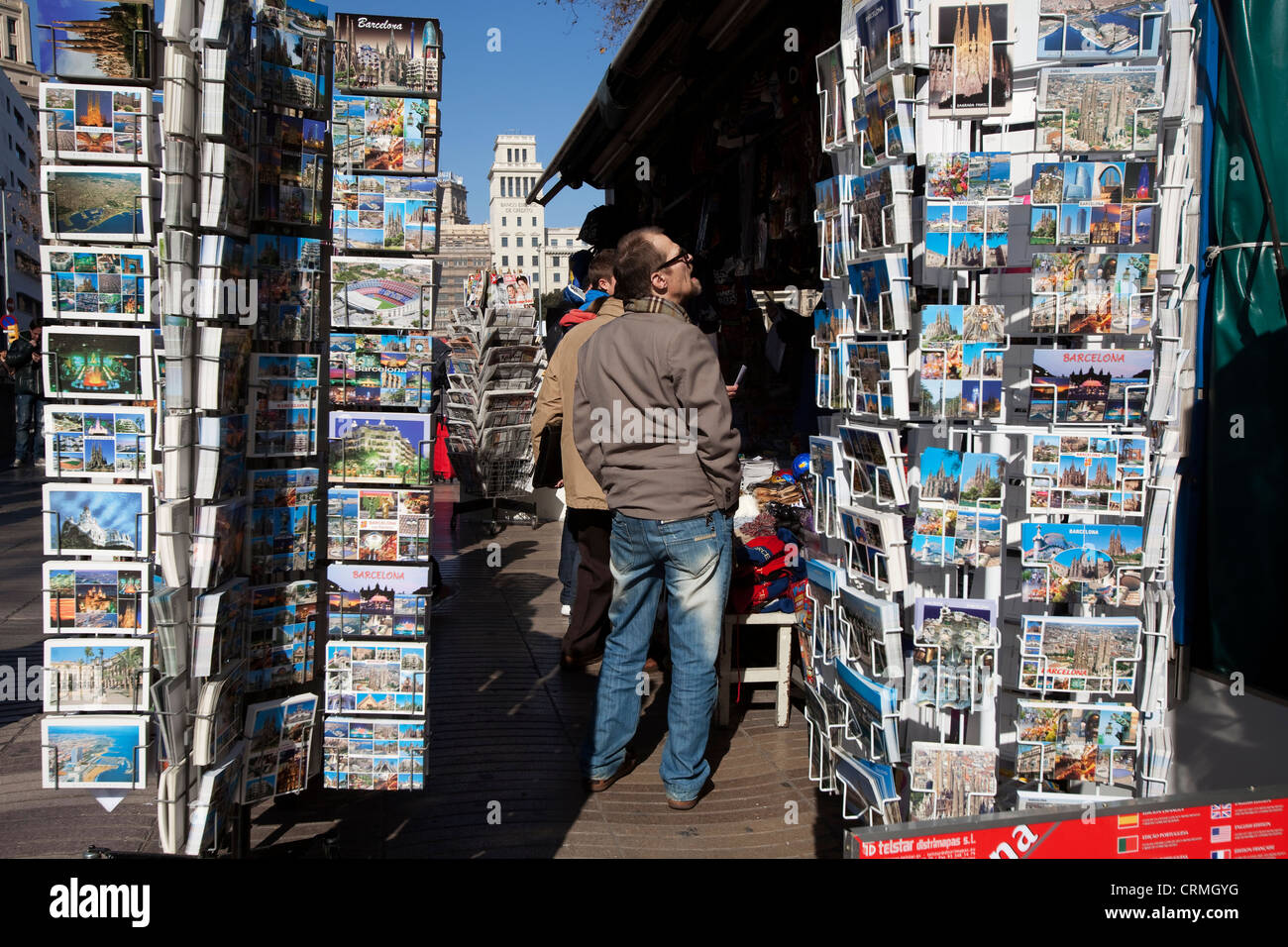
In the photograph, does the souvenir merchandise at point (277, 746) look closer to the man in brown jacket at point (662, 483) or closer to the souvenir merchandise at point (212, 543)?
the souvenir merchandise at point (212, 543)

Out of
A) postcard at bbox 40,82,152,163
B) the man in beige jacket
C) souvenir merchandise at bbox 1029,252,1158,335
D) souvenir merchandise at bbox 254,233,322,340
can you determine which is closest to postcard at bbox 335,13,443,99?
souvenir merchandise at bbox 254,233,322,340

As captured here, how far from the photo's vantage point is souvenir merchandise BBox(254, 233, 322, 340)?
3.38 meters

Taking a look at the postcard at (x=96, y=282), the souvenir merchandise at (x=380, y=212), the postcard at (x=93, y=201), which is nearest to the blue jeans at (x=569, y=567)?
the souvenir merchandise at (x=380, y=212)

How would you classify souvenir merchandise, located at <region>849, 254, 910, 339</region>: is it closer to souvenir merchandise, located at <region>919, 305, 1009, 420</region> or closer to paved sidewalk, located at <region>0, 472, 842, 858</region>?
souvenir merchandise, located at <region>919, 305, 1009, 420</region>

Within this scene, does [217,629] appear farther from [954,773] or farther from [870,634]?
[954,773]

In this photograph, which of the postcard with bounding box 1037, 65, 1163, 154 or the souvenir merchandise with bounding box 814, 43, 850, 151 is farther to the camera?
the souvenir merchandise with bounding box 814, 43, 850, 151

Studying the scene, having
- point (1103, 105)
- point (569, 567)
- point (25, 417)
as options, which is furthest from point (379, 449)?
point (25, 417)

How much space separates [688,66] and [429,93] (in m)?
3.93

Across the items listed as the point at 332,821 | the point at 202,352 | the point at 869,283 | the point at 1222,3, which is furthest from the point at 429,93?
the point at 1222,3

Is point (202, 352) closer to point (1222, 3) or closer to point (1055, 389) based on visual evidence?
point (1055, 389)

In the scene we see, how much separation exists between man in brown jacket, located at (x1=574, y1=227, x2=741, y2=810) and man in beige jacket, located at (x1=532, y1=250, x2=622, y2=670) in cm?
64

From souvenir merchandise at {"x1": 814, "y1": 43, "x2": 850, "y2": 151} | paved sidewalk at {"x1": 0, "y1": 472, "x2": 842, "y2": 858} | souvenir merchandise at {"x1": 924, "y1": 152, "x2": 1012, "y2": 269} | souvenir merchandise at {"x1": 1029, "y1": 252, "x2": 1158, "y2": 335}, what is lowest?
paved sidewalk at {"x1": 0, "y1": 472, "x2": 842, "y2": 858}

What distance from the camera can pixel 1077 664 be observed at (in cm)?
302

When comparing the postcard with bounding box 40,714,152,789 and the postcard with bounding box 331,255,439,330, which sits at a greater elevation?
the postcard with bounding box 331,255,439,330
